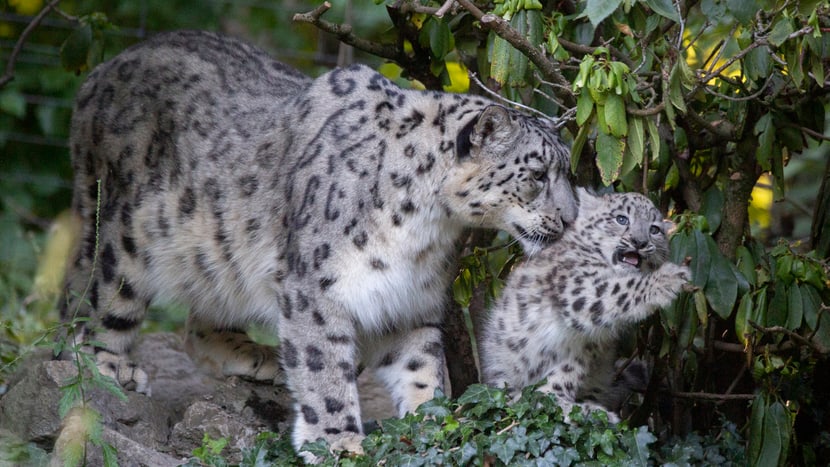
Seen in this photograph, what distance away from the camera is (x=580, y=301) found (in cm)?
514

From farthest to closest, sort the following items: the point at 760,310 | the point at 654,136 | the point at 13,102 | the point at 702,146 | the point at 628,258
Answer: the point at 13,102 → the point at 702,146 → the point at 628,258 → the point at 760,310 → the point at 654,136

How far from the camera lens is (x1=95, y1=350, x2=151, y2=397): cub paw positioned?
243 inches

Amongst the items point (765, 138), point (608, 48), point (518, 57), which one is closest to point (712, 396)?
point (765, 138)

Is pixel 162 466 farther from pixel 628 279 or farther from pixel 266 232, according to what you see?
pixel 628 279

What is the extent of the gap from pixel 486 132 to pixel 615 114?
3.22ft

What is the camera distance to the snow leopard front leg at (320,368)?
5254 millimetres

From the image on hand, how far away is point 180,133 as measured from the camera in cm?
618

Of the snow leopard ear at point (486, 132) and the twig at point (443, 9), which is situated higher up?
the twig at point (443, 9)

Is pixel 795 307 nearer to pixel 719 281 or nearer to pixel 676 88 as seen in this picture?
pixel 719 281

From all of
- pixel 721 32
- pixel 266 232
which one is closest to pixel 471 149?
pixel 266 232

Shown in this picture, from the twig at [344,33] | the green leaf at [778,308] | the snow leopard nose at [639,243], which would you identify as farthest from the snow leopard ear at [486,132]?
the green leaf at [778,308]

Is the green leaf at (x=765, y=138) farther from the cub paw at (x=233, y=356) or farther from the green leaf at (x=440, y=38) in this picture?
the cub paw at (x=233, y=356)

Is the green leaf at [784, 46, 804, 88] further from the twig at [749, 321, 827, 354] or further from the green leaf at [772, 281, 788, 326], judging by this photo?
the twig at [749, 321, 827, 354]

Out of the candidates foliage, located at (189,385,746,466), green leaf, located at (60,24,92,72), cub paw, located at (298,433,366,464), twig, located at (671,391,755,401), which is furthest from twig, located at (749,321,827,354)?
green leaf, located at (60,24,92,72)
